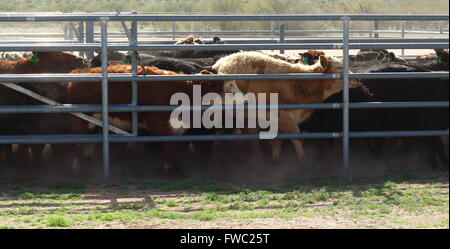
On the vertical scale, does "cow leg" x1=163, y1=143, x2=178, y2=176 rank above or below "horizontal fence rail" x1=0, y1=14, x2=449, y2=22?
below

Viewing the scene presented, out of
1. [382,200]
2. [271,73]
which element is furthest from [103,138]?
[382,200]

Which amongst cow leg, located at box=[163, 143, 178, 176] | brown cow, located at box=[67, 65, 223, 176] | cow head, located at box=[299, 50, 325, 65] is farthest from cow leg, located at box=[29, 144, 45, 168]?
cow head, located at box=[299, 50, 325, 65]

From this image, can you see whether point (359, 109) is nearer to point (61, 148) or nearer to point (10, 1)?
point (61, 148)


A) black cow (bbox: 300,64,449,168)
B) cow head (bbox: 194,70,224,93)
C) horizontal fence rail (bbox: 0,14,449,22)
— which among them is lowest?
black cow (bbox: 300,64,449,168)

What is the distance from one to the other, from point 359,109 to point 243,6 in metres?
25.7

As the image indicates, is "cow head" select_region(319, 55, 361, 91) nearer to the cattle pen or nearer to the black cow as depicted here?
the cattle pen

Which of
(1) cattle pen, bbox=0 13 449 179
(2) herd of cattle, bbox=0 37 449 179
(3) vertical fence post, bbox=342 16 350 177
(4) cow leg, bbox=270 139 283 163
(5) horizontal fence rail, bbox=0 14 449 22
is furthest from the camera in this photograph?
(4) cow leg, bbox=270 139 283 163

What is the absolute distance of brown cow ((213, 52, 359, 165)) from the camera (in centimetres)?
896

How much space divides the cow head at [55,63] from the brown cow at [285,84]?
6.82 ft

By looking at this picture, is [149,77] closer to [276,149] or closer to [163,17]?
[163,17]

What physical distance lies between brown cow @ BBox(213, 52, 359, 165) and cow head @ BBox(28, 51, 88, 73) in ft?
6.82

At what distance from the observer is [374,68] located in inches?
389

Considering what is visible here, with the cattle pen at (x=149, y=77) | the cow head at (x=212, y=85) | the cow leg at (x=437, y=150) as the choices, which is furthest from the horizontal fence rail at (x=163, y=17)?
the cow leg at (x=437, y=150)

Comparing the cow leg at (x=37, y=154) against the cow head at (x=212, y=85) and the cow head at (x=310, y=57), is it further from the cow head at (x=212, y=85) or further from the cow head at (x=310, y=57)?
the cow head at (x=310, y=57)
